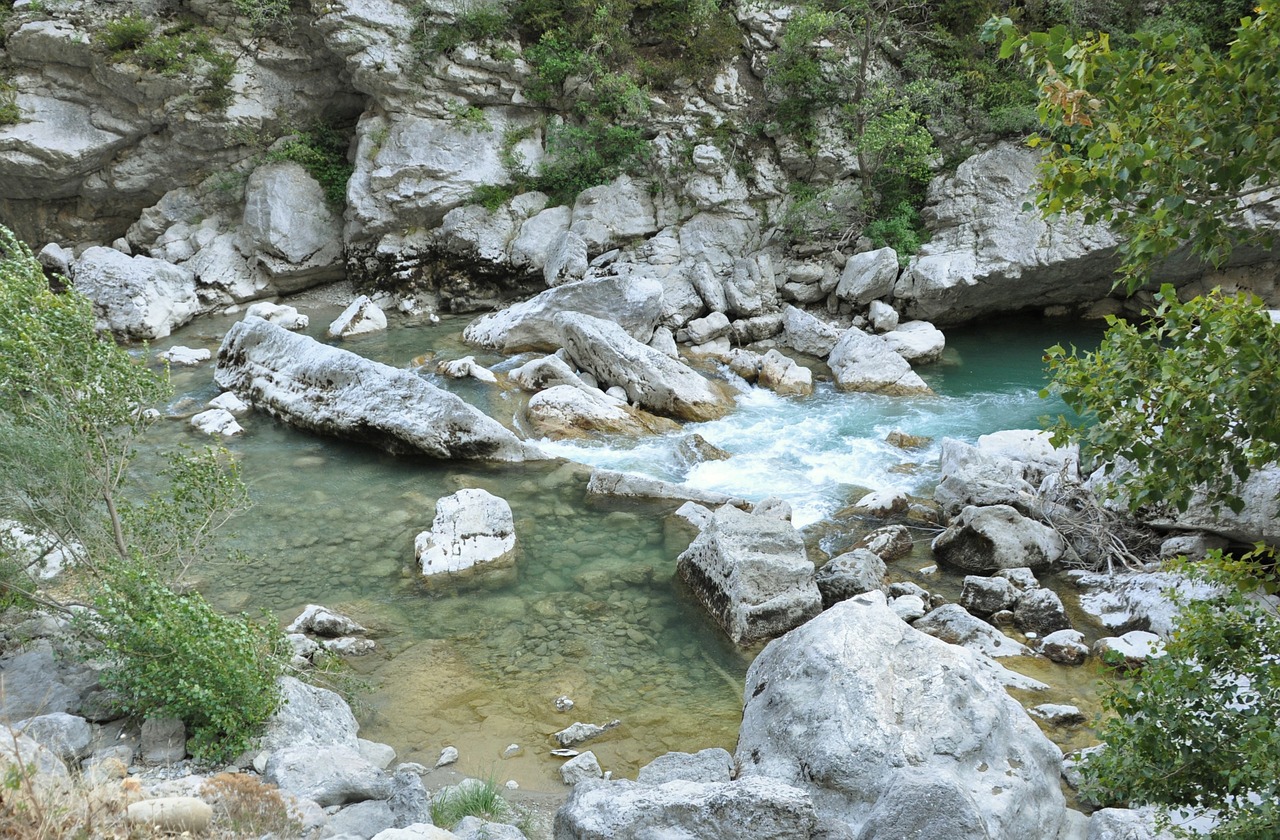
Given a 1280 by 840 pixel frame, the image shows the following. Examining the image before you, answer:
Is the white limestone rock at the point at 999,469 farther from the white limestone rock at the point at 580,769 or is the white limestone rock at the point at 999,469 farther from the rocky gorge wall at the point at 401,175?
the rocky gorge wall at the point at 401,175

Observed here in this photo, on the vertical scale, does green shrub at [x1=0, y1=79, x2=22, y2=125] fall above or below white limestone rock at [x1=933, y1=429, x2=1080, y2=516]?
below

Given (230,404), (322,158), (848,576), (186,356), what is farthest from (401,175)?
(848,576)

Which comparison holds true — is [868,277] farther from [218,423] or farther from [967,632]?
[218,423]

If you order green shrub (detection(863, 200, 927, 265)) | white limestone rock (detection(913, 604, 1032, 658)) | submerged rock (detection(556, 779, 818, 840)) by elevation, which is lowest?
white limestone rock (detection(913, 604, 1032, 658))

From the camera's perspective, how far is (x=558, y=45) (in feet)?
84.7

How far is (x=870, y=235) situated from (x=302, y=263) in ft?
58.7

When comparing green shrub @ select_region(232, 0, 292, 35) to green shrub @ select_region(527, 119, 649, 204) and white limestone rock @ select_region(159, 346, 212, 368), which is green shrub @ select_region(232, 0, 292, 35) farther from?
white limestone rock @ select_region(159, 346, 212, 368)

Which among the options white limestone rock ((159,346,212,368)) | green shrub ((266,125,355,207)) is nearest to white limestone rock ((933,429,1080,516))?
white limestone rock ((159,346,212,368))

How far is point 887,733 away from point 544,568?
5.91 meters

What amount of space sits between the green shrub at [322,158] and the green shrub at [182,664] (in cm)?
2308

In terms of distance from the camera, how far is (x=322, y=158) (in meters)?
27.1

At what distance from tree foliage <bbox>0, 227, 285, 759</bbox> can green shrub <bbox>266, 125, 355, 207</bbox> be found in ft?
70.3

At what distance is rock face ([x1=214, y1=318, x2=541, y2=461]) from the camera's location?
13945mm

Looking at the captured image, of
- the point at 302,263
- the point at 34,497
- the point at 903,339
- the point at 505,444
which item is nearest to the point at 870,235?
the point at 903,339
